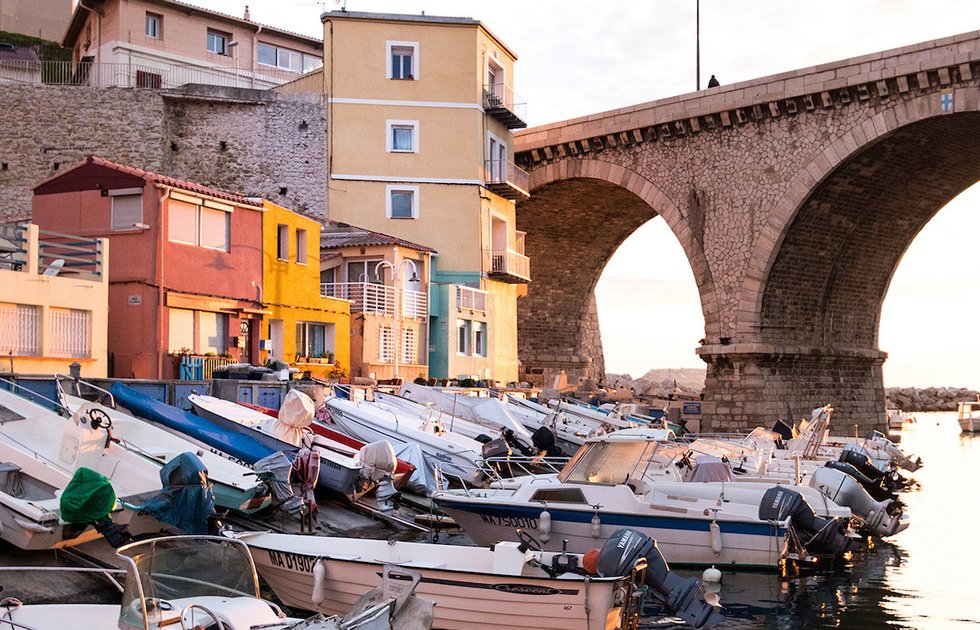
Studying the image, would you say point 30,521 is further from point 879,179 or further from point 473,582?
point 879,179

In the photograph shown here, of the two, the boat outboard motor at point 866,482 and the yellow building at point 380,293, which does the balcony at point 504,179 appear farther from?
the boat outboard motor at point 866,482

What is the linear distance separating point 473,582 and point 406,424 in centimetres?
1004

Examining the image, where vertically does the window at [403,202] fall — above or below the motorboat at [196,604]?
above

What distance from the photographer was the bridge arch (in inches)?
1624

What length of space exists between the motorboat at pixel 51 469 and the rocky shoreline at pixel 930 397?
74951 mm

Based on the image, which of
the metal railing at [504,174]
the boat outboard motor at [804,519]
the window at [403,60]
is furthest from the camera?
the metal railing at [504,174]

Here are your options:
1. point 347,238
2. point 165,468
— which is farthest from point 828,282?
point 165,468

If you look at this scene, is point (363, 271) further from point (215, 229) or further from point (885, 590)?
point (885, 590)

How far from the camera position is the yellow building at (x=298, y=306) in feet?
77.6

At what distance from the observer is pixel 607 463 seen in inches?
576

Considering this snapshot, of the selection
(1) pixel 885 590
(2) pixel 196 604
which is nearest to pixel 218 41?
(1) pixel 885 590

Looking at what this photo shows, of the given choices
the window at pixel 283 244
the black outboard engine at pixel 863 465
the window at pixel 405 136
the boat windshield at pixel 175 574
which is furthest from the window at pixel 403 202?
the boat windshield at pixel 175 574

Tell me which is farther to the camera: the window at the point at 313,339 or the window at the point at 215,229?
the window at the point at 313,339

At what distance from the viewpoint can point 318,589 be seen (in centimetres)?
1057
